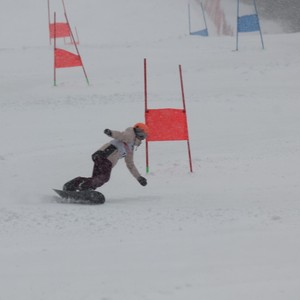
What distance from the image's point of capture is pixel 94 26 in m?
32.9

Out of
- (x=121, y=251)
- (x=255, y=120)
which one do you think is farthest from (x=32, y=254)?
(x=255, y=120)

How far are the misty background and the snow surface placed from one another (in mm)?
13044

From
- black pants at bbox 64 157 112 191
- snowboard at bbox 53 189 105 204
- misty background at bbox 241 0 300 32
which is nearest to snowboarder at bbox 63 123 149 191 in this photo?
black pants at bbox 64 157 112 191

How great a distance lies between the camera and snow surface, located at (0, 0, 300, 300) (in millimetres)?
5172

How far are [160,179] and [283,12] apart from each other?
2813cm

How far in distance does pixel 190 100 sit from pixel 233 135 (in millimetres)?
2570

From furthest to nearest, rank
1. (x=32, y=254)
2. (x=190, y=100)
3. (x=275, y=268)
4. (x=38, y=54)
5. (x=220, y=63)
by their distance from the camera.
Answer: (x=38, y=54) → (x=220, y=63) → (x=190, y=100) → (x=32, y=254) → (x=275, y=268)

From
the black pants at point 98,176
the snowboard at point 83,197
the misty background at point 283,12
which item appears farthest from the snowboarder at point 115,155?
the misty background at point 283,12

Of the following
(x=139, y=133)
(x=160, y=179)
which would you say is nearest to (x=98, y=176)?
(x=139, y=133)

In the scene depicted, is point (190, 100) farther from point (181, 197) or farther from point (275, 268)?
point (275, 268)

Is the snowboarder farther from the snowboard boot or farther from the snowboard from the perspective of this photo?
the snowboard

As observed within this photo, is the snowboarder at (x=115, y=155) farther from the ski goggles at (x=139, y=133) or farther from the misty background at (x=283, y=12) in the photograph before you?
the misty background at (x=283, y=12)

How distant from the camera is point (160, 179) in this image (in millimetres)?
9289

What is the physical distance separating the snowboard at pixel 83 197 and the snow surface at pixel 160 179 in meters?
0.14
